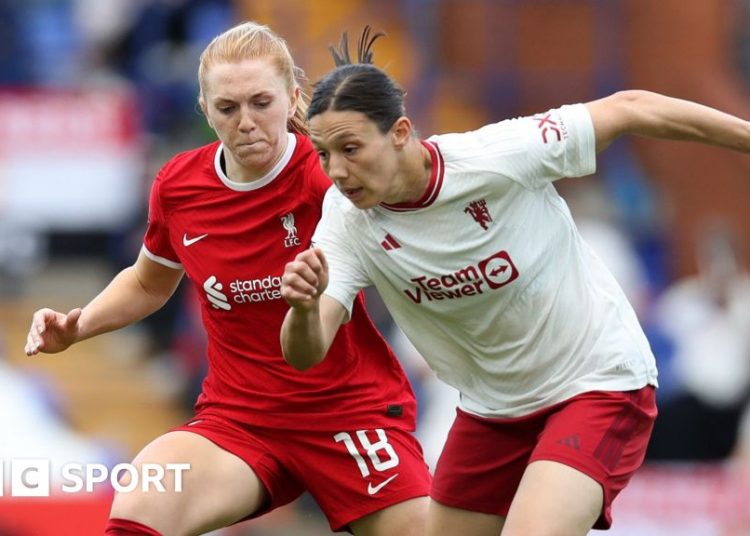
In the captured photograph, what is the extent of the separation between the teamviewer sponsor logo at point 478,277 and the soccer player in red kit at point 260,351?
627 millimetres

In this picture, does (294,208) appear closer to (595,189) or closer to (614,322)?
(614,322)

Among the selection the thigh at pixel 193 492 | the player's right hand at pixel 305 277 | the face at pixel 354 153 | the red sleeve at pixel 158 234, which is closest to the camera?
the player's right hand at pixel 305 277

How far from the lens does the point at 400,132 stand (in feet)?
15.0

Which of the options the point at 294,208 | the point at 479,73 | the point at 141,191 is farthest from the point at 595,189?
the point at 294,208

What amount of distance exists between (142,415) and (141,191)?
1472 millimetres

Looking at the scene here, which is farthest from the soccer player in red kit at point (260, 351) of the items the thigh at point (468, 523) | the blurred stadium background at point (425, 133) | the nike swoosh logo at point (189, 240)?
the blurred stadium background at point (425, 133)

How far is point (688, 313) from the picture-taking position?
10.3 metres

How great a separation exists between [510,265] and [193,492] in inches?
48.5

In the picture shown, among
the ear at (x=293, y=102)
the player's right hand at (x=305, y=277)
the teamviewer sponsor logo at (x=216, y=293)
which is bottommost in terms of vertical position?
the teamviewer sponsor logo at (x=216, y=293)

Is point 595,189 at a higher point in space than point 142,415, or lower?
higher

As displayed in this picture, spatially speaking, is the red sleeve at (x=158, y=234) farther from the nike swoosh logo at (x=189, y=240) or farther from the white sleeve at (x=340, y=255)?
the white sleeve at (x=340, y=255)

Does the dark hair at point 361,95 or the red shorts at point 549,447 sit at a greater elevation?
the dark hair at point 361,95

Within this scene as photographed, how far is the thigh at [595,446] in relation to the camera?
447 cm

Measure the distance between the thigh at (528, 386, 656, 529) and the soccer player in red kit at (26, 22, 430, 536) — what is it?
78 cm
